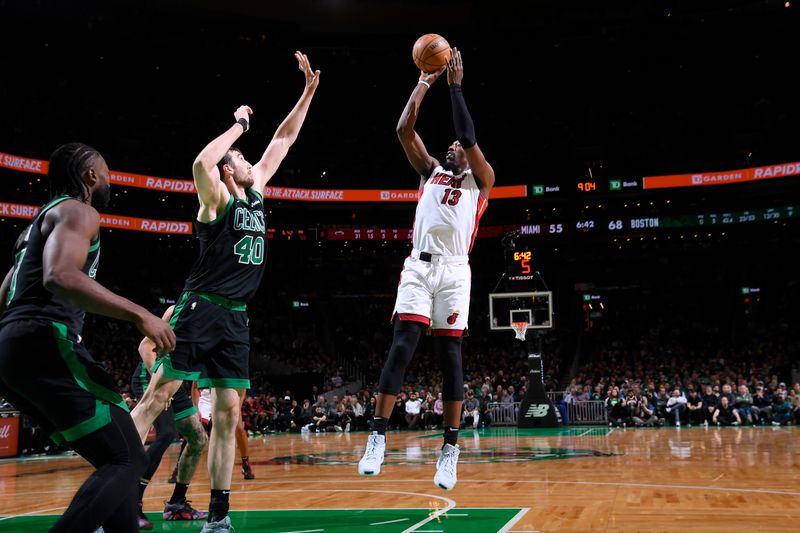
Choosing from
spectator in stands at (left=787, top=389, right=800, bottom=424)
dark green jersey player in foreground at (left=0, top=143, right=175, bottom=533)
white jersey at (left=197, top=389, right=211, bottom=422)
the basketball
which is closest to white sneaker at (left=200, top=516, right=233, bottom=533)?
dark green jersey player in foreground at (left=0, top=143, right=175, bottom=533)

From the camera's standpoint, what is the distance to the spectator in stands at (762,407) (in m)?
20.8

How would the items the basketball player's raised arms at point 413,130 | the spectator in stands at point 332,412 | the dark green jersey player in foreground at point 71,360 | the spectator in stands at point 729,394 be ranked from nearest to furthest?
the dark green jersey player in foreground at point 71,360, the basketball player's raised arms at point 413,130, the spectator in stands at point 729,394, the spectator in stands at point 332,412

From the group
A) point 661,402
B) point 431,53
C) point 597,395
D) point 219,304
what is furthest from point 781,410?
point 219,304

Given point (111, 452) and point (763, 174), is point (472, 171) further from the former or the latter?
point (763, 174)

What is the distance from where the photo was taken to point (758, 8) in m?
30.4

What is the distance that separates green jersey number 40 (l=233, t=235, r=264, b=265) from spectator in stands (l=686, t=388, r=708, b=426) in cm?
1885

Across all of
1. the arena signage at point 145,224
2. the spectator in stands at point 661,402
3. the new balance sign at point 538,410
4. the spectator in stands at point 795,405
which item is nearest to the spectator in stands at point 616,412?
the spectator in stands at point 661,402

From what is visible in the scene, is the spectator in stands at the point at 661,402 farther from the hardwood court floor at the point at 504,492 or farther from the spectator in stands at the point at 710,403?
the hardwood court floor at the point at 504,492

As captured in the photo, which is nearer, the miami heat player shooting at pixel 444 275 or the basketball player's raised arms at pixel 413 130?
the miami heat player shooting at pixel 444 275

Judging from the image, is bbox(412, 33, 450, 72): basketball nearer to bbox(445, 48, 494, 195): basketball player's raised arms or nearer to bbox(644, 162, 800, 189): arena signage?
bbox(445, 48, 494, 195): basketball player's raised arms

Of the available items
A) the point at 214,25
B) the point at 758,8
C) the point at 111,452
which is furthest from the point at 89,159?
the point at 758,8

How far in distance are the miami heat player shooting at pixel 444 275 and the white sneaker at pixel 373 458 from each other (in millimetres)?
99

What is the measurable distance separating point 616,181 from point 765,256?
7.60 metres

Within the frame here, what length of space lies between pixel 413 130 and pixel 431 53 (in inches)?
29.7
